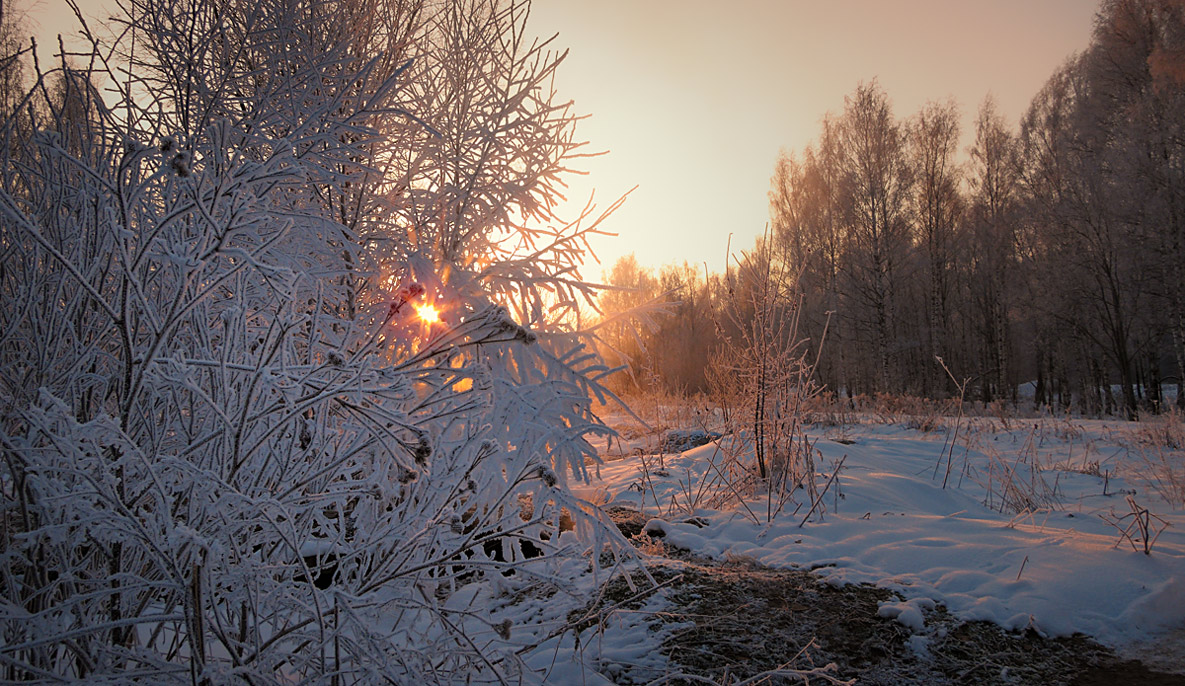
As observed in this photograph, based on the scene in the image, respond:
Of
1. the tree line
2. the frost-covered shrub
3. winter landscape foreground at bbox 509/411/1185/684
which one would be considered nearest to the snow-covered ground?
winter landscape foreground at bbox 509/411/1185/684

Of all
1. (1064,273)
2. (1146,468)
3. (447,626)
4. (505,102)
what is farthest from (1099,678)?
(1064,273)

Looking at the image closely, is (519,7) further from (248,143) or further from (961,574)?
(961,574)

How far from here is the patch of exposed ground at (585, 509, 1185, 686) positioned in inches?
76.0

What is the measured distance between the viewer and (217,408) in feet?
4.15

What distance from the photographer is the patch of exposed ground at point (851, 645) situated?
1.93 m

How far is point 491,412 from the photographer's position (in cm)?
195

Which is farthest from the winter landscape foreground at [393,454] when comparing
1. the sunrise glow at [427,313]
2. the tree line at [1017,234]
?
the tree line at [1017,234]

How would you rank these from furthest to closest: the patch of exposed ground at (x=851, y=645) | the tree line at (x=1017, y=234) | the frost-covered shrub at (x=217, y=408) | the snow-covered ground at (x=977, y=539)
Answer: the tree line at (x=1017, y=234)
the snow-covered ground at (x=977, y=539)
the patch of exposed ground at (x=851, y=645)
the frost-covered shrub at (x=217, y=408)

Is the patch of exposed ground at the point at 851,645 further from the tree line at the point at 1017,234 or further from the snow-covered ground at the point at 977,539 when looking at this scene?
the tree line at the point at 1017,234

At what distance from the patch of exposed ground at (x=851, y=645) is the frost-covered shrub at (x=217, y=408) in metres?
0.75

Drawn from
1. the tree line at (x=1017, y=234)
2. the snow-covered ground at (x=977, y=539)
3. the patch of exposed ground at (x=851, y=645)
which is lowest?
the patch of exposed ground at (x=851, y=645)

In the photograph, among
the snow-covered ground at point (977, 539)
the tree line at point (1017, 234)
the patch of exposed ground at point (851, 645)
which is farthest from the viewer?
the tree line at point (1017, 234)

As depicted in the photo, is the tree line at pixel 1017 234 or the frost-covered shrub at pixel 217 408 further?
the tree line at pixel 1017 234

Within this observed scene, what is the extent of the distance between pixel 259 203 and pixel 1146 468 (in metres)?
7.23
